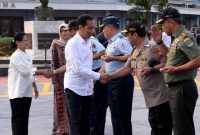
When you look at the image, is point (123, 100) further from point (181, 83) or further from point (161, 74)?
→ point (181, 83)

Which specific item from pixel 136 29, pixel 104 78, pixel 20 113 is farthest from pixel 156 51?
pixel 20 113

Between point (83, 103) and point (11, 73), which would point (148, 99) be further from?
point (11, 73)

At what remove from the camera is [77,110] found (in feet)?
19.9

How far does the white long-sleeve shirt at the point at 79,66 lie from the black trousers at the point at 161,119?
91 centimetres

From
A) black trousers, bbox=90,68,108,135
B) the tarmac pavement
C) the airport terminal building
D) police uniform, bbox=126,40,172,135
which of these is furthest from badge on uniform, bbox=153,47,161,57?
the airport terminal building

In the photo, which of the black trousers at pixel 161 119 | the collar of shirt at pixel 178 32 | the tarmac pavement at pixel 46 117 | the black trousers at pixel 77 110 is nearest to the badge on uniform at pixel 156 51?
the collar of shirt at pixel 178 32

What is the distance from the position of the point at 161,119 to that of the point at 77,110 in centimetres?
110

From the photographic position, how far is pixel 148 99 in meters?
5.69

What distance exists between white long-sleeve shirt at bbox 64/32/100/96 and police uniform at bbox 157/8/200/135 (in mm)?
1100

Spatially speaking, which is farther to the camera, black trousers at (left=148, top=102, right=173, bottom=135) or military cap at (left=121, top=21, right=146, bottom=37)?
military cap at (left=121, top=21, right=146, bottom=37)

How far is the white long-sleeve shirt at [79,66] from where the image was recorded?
591 centimetres

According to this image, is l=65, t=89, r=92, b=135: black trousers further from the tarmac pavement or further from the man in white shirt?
the tarmac pavement

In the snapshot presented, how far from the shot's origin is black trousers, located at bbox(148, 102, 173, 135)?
563cm

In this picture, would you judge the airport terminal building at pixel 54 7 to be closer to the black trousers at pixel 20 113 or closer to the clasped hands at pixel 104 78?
→ the black trousers at pixel 20 113
